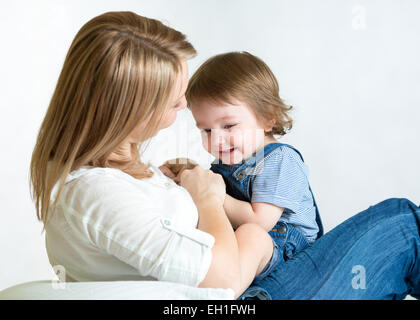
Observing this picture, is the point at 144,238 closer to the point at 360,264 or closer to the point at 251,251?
the point at 251,251

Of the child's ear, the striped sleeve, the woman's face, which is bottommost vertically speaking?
the striped sleeve

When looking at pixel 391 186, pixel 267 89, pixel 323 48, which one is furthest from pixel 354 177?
pixel 267 89

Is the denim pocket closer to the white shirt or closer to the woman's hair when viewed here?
the white shirt

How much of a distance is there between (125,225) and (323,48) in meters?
2.24

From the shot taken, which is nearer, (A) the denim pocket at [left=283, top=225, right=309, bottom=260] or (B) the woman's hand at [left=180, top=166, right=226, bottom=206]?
(B) the woman's hand at [left=180, top=166, right=226, bottom=206]

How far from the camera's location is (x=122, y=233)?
2.86 ft

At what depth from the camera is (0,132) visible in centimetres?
197

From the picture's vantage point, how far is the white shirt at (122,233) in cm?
87

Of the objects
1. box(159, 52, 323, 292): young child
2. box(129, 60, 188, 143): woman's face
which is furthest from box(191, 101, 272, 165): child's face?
box(129, 60, 188, 143): woman's face

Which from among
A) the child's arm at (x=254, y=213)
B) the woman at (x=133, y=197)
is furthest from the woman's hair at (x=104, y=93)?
the child's arm at (x=254, y=213)

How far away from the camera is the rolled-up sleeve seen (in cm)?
87

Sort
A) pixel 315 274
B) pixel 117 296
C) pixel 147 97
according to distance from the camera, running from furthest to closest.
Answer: pixel 315 274 → pixel 147 97 → pixel 117 296

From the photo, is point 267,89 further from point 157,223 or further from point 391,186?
point 391,186

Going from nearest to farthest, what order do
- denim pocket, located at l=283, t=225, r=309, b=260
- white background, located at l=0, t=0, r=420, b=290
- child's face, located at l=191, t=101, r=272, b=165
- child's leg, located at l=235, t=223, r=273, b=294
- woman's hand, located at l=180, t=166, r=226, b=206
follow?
child's leg, located at l=235, t=223, r=273, b=294
woman's hand, located at l=180, t=166, r=226, b=206
denim pocket, located at l=283, t=225, r=309, b=260
child's face, located at l=191, t=101, r=272, b=165
white background, located at l=0, t=0, r=420, b=290
